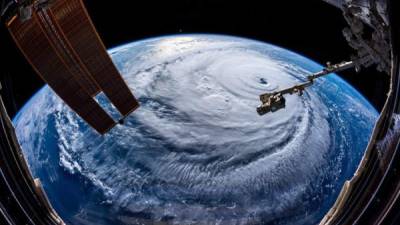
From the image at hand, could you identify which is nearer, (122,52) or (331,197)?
(331,197)

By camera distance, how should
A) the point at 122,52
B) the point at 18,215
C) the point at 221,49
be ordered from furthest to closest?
the point at 221,49 < the point at 122,52 < the point at 18,215

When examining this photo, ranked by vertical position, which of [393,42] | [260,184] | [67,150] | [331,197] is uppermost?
[393,42]

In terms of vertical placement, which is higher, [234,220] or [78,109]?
[78,109]

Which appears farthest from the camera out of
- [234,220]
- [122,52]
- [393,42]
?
[122,52]

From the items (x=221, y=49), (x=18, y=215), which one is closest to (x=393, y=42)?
(x=18, y=215)

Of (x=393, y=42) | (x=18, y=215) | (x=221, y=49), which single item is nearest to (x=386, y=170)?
(x=393, y=42)

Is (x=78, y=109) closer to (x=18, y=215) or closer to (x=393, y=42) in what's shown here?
(x=18, y=215)
